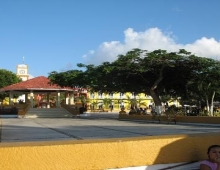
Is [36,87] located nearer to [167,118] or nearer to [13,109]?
[13,109]

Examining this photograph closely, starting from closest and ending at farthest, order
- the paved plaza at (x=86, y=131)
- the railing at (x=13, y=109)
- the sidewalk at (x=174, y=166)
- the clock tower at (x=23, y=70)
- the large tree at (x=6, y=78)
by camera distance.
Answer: the sidewalk at (x=174, y=166) → the paved plaza at (x=86, y=131) → the railing at (x=13, y=109) → the large tree at (x=6, y=78) → the clock tower at (x=23, y=70)

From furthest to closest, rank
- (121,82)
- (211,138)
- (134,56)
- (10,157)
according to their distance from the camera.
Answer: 1. (121,82)
2. (134,56)
3. (211,138)
4. (10,157)

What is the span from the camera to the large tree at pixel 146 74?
25.1m

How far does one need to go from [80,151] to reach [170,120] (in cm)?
1852

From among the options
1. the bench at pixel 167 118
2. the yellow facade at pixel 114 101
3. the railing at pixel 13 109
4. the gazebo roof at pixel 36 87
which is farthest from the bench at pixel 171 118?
the yellow facade at pixel 114 101

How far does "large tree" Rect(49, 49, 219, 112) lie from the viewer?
25.1 meters

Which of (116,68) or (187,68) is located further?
(187,68)

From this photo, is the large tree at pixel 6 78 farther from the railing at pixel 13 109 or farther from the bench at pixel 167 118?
the bench at pixel 167 118

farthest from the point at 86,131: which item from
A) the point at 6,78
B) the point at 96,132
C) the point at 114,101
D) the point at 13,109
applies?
the point at 114,101

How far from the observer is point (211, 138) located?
19.4ft

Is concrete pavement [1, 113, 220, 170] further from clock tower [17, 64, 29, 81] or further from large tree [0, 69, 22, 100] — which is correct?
clock tower [17, 64, 29, 81]

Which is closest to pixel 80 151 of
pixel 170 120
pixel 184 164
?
pixel 184 164

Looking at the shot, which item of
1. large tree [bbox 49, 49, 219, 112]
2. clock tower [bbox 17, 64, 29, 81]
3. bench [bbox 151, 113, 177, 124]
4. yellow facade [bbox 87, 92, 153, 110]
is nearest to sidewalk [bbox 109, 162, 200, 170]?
bench [bbox 151, 113, 177, 124]

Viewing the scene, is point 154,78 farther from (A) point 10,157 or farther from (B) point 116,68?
(A) point 10,157
